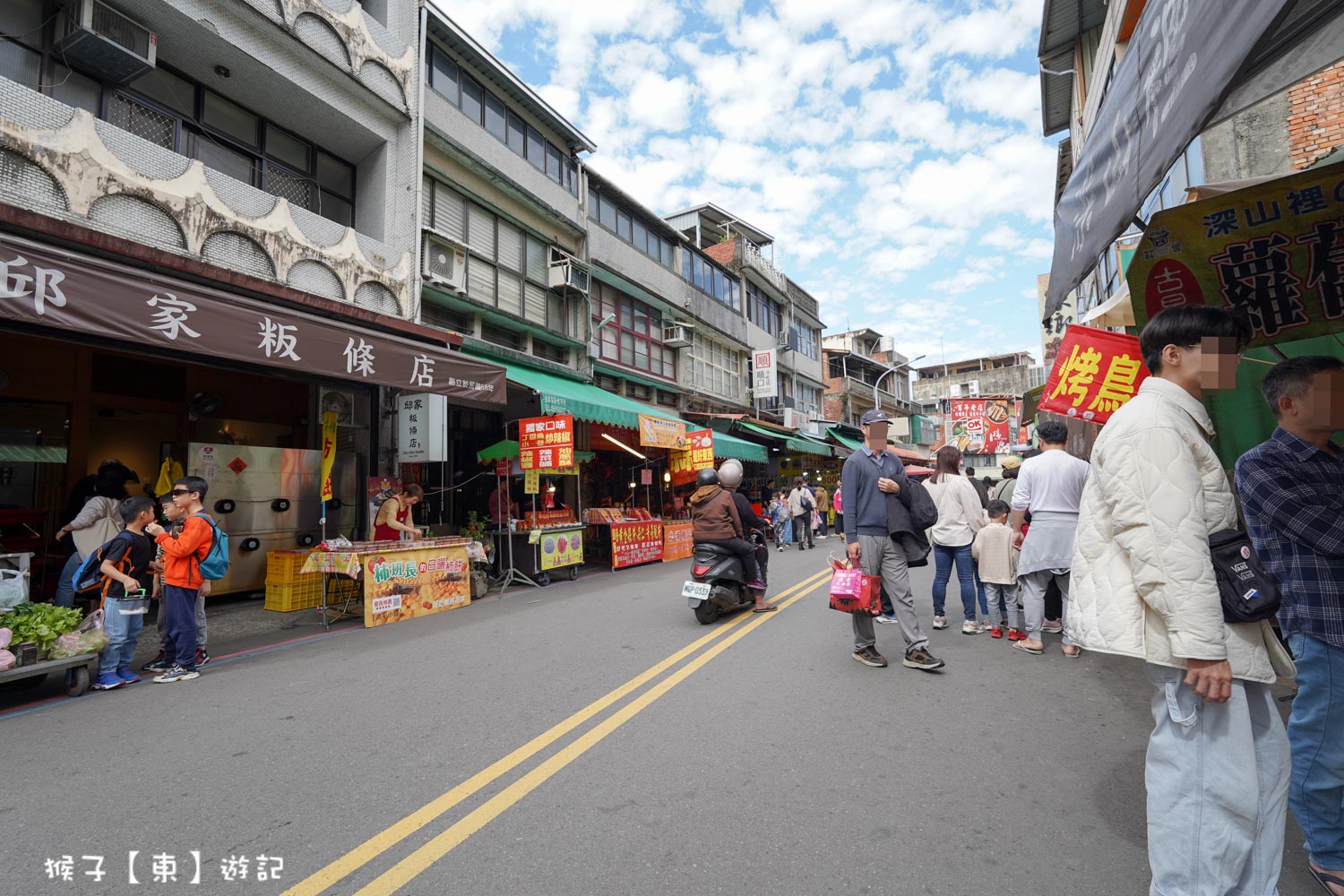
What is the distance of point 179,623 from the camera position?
17.4 feet

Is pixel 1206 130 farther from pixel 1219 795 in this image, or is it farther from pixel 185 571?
pixel 185 571

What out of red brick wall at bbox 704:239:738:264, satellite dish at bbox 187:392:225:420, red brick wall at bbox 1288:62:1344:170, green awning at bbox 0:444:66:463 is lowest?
green awning at bbox 0:444:66:463

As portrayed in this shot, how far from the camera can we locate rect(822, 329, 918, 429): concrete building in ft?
127

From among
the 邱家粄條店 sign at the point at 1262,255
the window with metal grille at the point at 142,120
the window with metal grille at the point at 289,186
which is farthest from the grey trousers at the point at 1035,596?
the window with metal grille at the point at 142,120

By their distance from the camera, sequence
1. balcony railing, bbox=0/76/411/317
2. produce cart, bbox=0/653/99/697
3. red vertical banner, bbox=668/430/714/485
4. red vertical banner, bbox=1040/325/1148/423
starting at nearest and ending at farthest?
produce cart, bbox=0/653/99/697
red vertical banner, bbox=1040/325/1148/423
balcony railing, bbox=0/76/411/317
red vertical banner, bbox=668/430/714/485

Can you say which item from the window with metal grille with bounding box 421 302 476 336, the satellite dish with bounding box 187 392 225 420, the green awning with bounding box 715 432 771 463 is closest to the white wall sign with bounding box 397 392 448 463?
the satellite dish with bounding box 187 392 225 420

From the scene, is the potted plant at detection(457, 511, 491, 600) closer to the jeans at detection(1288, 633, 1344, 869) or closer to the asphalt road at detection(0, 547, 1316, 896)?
the asphalt road at detection(0, 547, 1316, 896)

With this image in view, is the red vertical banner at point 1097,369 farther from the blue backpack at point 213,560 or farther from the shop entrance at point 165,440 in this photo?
the shop entrance at point 165,440

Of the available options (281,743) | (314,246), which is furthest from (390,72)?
(281,743)

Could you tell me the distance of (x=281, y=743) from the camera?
12.3 feet

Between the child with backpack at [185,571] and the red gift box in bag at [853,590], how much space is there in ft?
17.0

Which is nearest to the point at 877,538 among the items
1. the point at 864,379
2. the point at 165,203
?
the point at 165,203

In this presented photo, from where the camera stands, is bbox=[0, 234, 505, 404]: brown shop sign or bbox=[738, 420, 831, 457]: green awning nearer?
bbox=[0, 234, 505, 404]: brown shop sign

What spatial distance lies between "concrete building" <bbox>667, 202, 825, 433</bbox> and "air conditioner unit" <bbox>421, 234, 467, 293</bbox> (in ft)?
35.9
